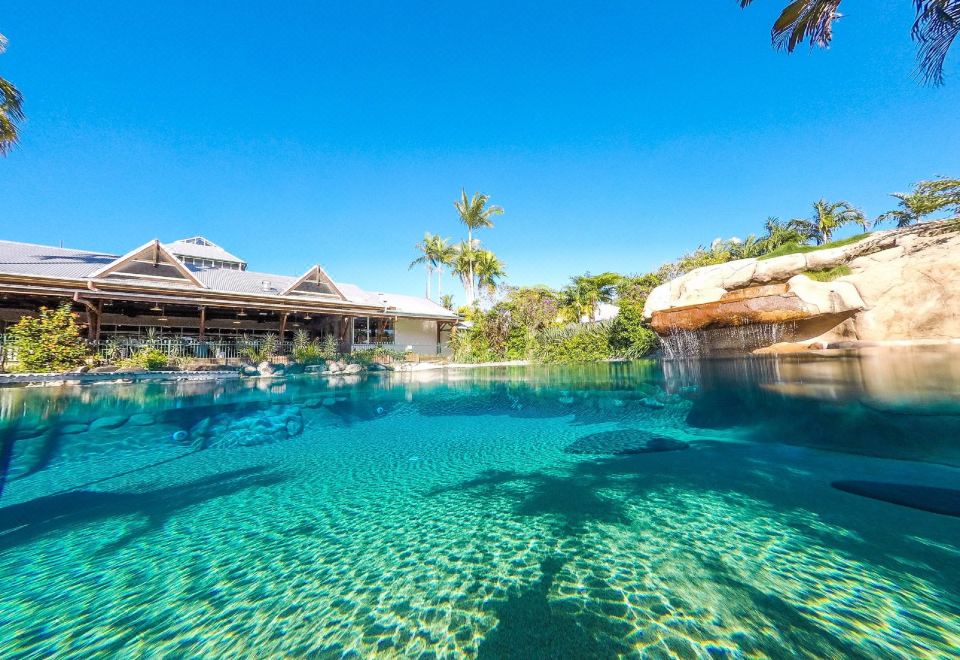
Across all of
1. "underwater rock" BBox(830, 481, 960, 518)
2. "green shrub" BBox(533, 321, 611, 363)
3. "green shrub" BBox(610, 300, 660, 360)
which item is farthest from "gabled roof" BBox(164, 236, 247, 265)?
"underwater rock" BBox(830, 481, 960, 518)

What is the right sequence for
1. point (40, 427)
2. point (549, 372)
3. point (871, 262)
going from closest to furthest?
point (40, 427) < point (871, 262) < point (549, 372)

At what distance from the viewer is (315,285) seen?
2078 centimetres

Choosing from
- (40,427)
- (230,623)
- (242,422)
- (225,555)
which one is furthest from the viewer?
(242,422)

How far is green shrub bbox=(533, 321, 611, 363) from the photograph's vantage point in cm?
2253

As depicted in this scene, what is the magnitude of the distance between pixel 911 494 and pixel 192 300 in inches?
827

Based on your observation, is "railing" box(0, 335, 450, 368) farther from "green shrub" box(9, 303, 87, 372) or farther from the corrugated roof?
the corrugated roof

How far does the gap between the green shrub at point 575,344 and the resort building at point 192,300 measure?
687cm

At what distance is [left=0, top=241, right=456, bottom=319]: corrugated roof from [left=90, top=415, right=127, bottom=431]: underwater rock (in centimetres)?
894

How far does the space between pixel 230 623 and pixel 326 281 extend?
2069 cm

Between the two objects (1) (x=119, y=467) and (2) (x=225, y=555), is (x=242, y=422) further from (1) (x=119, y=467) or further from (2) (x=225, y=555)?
(2) (x=225, y=555)

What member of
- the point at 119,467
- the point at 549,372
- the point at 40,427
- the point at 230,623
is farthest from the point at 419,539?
the point at 549,372

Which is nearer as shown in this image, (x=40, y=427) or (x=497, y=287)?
(x=40, y=427)

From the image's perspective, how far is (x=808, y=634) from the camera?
2248mm

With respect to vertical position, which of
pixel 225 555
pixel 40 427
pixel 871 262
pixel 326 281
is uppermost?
pixel 326 281
